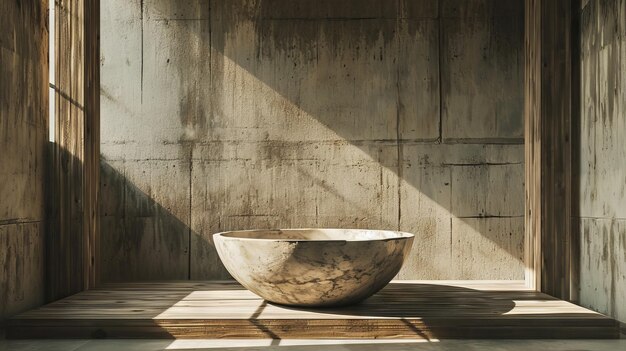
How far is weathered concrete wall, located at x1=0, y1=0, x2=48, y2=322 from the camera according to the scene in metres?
3.45

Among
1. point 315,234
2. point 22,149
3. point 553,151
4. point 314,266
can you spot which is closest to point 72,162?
point 22,149

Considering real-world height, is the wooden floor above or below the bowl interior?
below

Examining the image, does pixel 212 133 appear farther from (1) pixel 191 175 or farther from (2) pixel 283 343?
(2) pixel 283 343

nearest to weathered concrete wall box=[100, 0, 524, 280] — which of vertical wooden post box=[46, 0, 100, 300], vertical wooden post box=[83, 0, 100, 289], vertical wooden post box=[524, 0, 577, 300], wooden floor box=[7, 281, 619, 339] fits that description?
vertical wooden post box=[83, 0, 100, 289]

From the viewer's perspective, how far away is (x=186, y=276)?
193 inches

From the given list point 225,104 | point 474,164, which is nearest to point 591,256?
point 474,164

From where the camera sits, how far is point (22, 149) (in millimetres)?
3717

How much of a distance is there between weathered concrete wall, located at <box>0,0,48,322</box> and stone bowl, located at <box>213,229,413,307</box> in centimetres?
109

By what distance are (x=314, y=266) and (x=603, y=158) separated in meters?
1.77

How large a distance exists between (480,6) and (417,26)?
0.48m

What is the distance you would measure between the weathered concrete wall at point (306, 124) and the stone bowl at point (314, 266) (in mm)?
1352

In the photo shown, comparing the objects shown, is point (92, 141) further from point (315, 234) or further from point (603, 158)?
point (603, 158)

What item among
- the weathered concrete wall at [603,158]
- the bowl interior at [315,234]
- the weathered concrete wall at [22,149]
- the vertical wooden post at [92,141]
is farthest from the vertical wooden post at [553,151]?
the weathered concrete wall at [22,149]

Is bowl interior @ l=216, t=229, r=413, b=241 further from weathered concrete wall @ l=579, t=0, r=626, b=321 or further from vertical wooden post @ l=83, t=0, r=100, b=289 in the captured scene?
weathered concrete wall @ l=579, t=0, r=626, b=321
